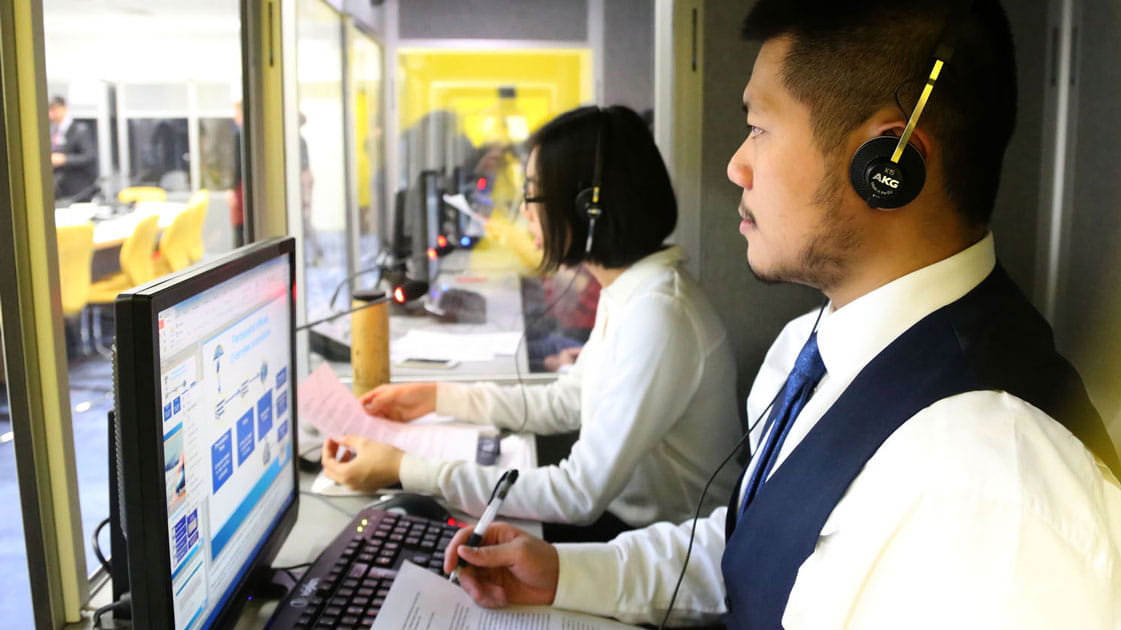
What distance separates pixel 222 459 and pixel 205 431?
2.5 inches

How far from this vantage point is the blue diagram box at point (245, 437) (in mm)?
889

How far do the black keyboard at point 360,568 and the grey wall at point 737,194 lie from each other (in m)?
1.00

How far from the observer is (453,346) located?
2236mm

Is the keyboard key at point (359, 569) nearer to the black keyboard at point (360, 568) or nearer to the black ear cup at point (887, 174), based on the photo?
the black keyboard at point (360, 568)

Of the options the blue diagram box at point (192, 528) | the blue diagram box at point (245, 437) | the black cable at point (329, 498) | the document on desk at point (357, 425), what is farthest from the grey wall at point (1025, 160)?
the blue diagram box at point (192, 528)

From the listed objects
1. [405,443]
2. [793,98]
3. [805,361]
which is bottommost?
[405,443]

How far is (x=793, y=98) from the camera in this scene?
0.90 meters

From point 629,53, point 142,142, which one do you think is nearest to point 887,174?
point 629,53

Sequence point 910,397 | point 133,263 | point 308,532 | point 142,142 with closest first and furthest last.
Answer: point 910,397 < point 308,532 < point 133,263 < point 142,142

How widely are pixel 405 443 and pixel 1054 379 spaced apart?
3.62 ft

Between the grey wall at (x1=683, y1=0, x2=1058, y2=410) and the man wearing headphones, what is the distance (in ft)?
3.20

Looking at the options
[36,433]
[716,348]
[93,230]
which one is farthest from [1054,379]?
[93,230]

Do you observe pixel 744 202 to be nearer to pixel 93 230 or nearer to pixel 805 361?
pixel 805 361

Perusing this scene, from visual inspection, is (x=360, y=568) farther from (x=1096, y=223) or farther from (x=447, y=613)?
(x=1096, y=223)
